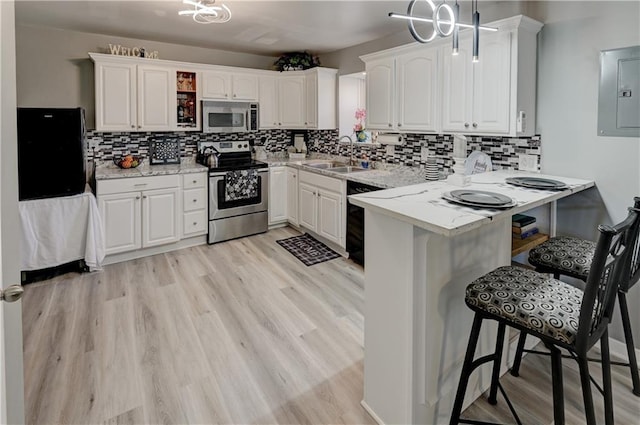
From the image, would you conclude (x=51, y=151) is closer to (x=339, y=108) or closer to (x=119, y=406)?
(x=119, y=406)

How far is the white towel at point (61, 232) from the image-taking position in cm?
326

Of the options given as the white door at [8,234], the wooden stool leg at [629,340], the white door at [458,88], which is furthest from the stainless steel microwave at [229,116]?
the wooden stool leg at [629,340]

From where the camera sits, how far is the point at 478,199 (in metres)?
1.74

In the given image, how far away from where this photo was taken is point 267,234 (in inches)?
191

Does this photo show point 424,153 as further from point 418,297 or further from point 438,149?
point 418,297

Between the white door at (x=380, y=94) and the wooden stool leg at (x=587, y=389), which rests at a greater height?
the white door at (x=380, y=94)

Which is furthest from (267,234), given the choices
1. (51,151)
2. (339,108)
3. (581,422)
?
(581,422)

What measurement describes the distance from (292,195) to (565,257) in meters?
3.45

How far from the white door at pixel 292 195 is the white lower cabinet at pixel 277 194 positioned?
0.06m

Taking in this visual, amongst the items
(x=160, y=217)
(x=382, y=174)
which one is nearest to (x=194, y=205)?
(x=160, y=217)

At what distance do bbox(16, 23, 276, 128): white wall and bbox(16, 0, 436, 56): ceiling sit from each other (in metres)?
0.12

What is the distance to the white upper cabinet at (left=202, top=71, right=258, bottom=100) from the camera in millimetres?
4543

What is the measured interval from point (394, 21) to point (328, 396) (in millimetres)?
3299

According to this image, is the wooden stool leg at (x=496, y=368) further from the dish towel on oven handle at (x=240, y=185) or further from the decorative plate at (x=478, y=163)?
the dish towel on oven handle at (x=240, y=185)
